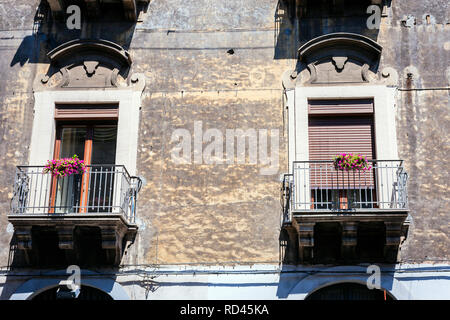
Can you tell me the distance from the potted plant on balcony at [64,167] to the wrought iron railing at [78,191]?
16 centimetres

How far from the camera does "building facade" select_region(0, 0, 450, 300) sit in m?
12.0

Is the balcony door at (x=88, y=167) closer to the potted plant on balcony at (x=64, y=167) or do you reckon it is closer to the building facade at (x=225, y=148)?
the building facade at (x=225, y=148)

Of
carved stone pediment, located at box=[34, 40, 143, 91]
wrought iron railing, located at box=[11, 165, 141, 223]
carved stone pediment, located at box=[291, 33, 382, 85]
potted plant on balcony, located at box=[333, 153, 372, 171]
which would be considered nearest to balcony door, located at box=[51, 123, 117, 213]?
wrought iron railing, located at box=[11, 165, 141, 223]

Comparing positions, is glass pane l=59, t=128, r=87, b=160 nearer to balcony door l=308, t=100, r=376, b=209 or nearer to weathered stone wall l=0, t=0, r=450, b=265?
weathered stone wall l=0, t=0, r=450, b=265

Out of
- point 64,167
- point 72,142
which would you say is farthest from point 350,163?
point 72,142

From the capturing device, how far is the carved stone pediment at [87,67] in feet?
44.2

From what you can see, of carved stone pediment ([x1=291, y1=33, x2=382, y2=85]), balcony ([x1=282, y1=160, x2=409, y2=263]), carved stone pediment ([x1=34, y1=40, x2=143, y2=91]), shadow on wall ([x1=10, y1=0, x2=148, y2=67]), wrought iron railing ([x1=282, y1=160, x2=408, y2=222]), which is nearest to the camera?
balcony ([x1=282, y1=160, x2=409, y2=263])

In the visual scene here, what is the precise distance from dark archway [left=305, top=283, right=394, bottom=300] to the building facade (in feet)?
0.10

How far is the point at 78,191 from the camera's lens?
42.6 feet

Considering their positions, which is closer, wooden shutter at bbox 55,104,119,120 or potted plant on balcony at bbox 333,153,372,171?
potted plant on balcony at bbox 333,153,372,171

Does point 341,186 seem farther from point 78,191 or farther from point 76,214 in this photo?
point 78,191

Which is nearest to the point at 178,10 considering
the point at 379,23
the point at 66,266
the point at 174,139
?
the point at 174,139

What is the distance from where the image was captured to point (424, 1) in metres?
13.7

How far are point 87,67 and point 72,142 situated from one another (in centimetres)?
137
